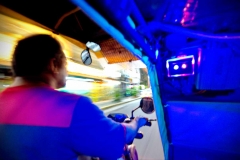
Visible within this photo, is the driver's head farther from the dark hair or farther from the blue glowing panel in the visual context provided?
the blue glowing panel

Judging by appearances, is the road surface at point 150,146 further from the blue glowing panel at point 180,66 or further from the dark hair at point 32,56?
the dark hair at point 32,56

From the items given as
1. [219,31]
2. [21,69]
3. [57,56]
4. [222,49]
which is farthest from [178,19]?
[21,69]

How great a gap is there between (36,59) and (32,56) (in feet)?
0.10

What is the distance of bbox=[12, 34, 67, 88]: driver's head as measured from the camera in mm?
780

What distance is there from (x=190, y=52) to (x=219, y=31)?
1.21ft

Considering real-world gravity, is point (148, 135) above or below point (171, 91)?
below

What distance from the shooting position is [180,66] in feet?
5.69

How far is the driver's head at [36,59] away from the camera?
780mm

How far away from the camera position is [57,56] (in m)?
0.88

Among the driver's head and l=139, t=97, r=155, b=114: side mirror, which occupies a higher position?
the driver's head

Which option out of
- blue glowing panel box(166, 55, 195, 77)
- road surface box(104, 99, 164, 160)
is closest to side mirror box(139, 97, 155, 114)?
blue glowing panel box(166, 55, 195, 77)

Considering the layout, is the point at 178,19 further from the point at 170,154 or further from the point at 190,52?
the point at 170,154

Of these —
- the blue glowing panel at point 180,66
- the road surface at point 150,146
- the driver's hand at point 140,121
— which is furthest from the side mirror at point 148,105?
the road surface at point 150,146

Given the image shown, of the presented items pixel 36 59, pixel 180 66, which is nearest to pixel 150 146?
pixel 180 66
